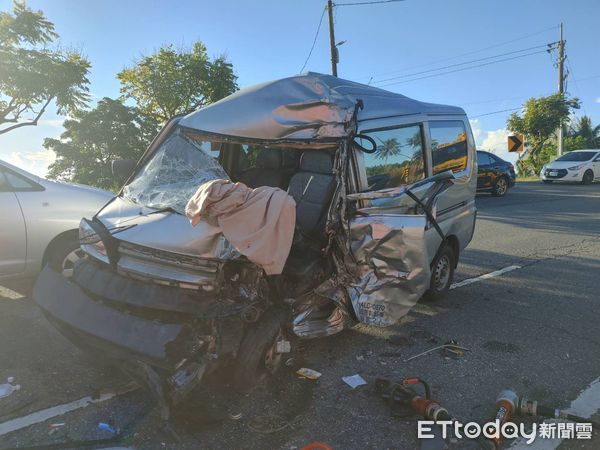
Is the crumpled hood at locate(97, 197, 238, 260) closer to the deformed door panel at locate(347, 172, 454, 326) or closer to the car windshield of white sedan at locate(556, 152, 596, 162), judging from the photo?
the deformed door panel at locate(347, 172, 454, 326)

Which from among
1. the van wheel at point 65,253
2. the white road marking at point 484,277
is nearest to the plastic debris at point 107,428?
the van wheel at point 65,253

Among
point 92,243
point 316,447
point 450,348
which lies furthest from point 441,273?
point 92,243

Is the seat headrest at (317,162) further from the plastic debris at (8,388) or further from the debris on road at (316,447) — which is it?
the plastic debris at (8,388)

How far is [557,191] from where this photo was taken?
1752cm

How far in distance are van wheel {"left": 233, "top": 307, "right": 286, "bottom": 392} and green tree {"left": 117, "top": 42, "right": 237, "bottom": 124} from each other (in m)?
19.8

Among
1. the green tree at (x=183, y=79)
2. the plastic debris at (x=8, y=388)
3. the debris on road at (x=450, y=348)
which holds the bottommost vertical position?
the debris on road at (x=450, y=348)

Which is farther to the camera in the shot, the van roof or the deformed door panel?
the van roof

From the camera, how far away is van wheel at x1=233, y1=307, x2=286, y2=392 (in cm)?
309

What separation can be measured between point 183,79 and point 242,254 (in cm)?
2070

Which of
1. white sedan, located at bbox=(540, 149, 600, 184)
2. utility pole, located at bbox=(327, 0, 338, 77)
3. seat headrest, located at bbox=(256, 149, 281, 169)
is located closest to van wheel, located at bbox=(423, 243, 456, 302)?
seat headrest, located at bbox=(256, 149, 281, 169)

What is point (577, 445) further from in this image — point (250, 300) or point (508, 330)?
point (250, 300)

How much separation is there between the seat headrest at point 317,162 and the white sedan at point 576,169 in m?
20.5

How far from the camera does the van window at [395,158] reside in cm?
412

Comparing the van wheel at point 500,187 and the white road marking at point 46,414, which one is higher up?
the van wheel at point 500,187
